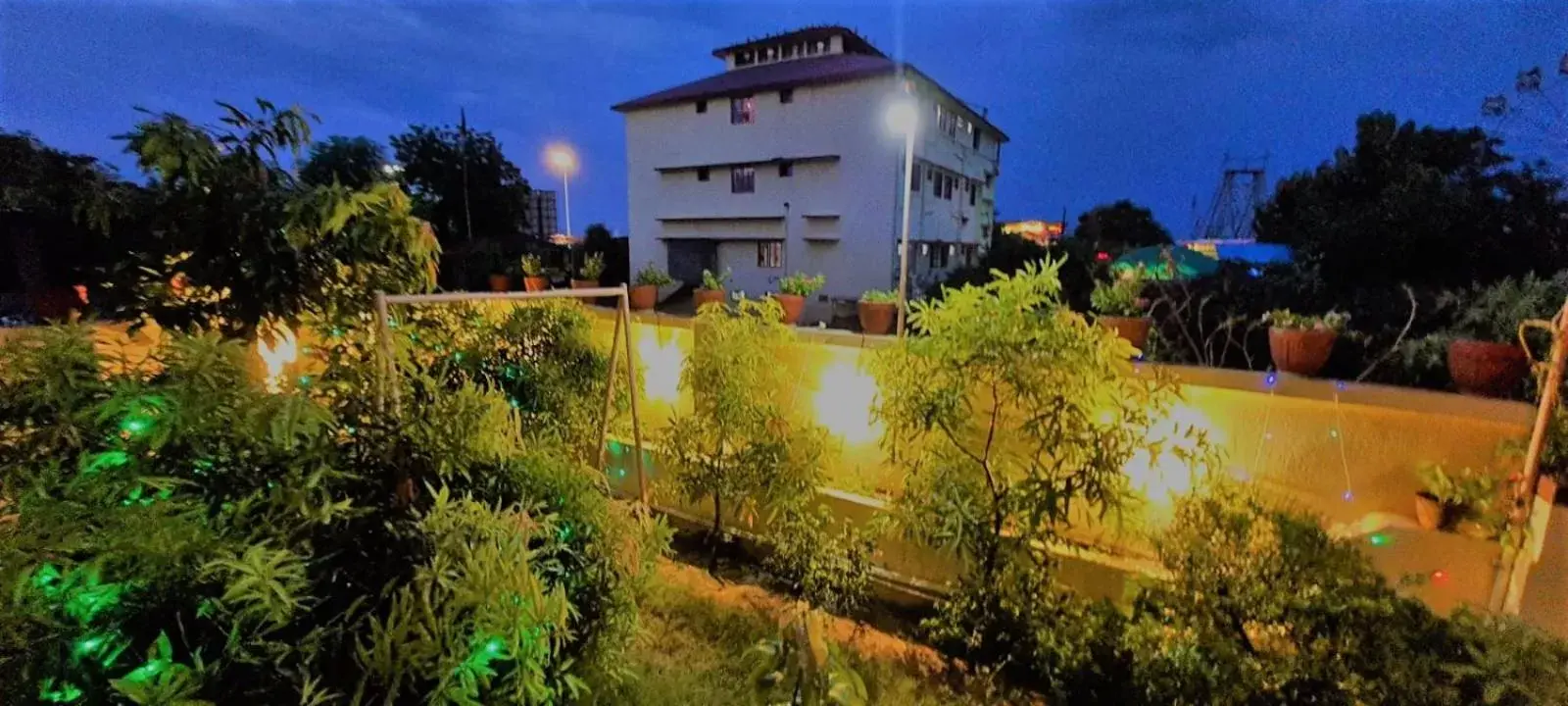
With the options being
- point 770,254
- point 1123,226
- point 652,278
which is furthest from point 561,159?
point 1123,226

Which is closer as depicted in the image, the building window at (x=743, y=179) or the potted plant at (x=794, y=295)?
the potted plant at (x=794, y=295)

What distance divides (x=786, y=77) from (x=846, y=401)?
1417cm

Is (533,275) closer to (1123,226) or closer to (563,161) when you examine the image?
(563,161)

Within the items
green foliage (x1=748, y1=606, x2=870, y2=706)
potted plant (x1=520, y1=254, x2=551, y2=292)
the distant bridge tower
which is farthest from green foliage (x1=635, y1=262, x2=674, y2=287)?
the distant bridge tower

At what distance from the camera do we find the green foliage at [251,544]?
4.75 feet

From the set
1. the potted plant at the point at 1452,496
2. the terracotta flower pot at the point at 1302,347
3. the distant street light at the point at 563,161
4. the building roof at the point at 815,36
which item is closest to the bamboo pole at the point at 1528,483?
the potted plant at the point at 1452,496

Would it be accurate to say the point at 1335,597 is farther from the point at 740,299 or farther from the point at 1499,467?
the point at 740,299

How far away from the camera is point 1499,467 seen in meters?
2.83

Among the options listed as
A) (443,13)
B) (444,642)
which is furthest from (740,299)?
(443,13)

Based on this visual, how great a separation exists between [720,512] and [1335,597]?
3.47 meters

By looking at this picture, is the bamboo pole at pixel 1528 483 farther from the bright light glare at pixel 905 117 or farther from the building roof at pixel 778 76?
the building roof at pixel 778 76

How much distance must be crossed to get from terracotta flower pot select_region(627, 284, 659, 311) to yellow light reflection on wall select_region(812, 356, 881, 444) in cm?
190

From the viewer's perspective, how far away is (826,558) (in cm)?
407

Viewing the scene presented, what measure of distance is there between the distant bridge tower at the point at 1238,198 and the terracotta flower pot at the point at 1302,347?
14.2 m
